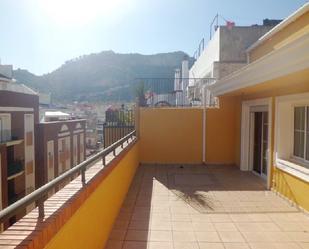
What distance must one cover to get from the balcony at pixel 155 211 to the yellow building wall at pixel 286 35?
424 cm

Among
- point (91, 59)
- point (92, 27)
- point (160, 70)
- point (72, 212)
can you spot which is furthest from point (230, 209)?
point (91, 59)

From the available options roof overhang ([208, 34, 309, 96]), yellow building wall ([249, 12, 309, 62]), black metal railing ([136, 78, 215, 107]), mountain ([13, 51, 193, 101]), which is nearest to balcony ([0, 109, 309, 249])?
black metal railing ([136, 78, 215, 107])

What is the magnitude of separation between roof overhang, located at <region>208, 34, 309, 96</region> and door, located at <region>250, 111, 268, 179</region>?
2401 mm

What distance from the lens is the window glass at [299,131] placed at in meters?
7.45

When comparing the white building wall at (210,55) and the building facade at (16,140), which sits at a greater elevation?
the white building wall at (210,55)

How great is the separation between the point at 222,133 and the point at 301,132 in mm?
4876

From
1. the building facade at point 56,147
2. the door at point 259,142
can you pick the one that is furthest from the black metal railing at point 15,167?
the door at point 259,142

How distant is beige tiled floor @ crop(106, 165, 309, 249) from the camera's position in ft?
16.6

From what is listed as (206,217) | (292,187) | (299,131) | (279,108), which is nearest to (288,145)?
(299,131)

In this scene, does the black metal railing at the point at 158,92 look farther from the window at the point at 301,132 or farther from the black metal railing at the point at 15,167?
the black metal railing at the point at 15,167

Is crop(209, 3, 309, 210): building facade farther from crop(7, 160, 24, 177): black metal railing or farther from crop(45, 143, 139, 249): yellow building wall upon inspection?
crop(7, 160, 24, 177): black metal railing

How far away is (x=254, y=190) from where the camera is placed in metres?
8.41

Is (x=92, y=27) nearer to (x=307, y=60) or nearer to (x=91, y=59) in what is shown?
(x=307, y=60)

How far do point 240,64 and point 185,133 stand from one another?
359 centimetres
